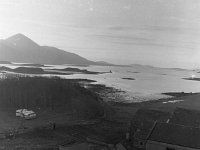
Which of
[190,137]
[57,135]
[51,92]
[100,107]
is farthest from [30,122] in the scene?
[190,137]

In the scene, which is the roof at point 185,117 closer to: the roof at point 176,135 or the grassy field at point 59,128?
the roof at point 176,135

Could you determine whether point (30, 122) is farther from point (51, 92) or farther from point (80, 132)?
point (51, 92)

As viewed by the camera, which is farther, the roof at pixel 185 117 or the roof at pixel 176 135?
the roof at pixel 185 117

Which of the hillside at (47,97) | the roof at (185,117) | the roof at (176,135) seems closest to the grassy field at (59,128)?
the hillside at (47,97)

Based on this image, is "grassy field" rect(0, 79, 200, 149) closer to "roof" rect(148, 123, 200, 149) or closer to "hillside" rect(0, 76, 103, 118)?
"hillside" rect(0, 76, 103, 118)

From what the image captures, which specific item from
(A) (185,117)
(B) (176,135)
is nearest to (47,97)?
(A) (185,117)

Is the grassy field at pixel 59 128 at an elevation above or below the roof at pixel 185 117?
below
